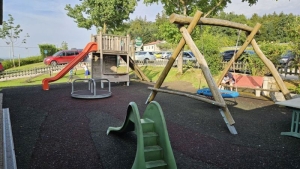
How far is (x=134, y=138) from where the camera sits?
15.0 feet

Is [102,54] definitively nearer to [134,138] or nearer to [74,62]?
[74,62]

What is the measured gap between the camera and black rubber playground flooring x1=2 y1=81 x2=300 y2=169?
11.4 ft

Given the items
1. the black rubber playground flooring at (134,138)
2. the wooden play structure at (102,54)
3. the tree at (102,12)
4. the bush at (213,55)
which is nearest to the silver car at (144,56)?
the tree at (102,12)

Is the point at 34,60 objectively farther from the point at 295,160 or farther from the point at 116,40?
the point at 295,160

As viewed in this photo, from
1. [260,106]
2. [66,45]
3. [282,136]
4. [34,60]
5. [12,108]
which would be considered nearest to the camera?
[282,136]

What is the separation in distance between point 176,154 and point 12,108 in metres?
6.13

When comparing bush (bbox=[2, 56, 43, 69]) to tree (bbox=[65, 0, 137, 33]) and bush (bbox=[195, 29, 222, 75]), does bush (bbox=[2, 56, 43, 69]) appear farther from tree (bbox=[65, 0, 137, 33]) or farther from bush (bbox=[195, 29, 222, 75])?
bush (bbox=[195, 29, 222, 75])

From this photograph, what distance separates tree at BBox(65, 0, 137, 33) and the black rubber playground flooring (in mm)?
16717

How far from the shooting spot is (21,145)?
4059 millimetres

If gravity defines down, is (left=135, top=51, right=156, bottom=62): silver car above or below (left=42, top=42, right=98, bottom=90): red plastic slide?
above

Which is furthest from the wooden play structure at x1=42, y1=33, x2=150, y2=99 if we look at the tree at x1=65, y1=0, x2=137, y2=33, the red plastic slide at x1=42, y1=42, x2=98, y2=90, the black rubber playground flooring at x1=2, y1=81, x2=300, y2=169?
the tree at x1=65, y1=0, x2=137, y2=33

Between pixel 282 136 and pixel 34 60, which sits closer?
pixel 282 136

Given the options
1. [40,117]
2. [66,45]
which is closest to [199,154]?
[40,117]

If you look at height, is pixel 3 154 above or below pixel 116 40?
below
